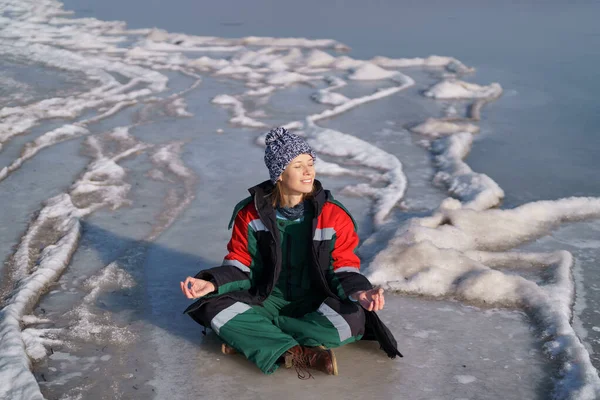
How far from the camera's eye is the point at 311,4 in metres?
23.8

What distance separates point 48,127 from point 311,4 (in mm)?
17205

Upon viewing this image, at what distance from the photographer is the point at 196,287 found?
3227mm

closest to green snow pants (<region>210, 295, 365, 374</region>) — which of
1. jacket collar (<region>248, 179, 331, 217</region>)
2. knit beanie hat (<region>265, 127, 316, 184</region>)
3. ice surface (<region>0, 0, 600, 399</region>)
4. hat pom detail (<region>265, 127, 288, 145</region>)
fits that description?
ice surface (<region>0, 0, 600, 399</region>)

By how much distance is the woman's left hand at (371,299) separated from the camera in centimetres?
301

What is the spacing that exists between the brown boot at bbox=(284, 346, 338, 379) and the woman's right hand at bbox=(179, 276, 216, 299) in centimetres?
47

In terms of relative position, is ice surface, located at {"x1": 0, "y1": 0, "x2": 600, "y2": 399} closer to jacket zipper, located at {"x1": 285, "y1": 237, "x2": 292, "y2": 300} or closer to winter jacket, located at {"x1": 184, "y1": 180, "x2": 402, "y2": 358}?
winter jacket, located at {"x1": 184, "y1": 180, "x2": 402, "y2": 358}

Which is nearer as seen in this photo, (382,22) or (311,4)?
(382,22)

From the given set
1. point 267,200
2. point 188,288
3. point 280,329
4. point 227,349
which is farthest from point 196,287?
point 267,200

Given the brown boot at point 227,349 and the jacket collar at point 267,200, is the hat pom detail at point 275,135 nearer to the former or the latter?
the jacket collar at point 267,200

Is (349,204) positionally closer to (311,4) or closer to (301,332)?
(301,332)

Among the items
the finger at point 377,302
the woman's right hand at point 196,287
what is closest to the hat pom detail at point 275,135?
the woman's right hand at point 196,287

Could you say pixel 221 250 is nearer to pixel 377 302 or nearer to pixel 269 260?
pixel 269 260

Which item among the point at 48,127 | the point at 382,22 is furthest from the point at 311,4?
the point at 48,127

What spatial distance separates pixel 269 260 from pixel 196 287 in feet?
1.34
